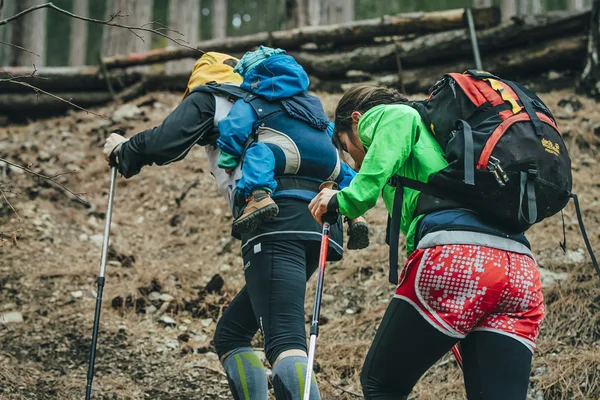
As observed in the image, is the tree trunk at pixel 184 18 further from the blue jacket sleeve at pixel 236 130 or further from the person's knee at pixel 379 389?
the person's knee at pixel 379 389

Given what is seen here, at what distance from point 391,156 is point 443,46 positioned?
8244mm

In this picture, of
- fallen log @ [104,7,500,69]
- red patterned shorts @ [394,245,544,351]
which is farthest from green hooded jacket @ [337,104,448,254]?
fallen log @ [104,7,500,69]

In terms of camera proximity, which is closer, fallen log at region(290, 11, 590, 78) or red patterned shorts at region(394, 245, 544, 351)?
red patterned shorts at region(394, 245, 544, 351)

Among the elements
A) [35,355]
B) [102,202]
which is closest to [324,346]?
[35,355]

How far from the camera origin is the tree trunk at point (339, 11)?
20.4 metres

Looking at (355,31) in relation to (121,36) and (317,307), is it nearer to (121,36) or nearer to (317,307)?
(317,307)

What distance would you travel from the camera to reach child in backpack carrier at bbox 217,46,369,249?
379cm

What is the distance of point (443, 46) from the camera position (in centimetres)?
1085

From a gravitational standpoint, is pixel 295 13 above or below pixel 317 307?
above

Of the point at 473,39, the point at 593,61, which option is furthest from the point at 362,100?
the point at 473,39

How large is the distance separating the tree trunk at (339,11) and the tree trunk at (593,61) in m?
10.8

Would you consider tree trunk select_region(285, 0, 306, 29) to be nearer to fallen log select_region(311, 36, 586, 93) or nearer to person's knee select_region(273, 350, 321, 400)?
fallen log select_region(311, 36, 586, 93)

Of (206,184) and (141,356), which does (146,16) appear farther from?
(141,356)

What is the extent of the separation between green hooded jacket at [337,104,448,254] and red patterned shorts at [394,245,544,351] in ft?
0.98
